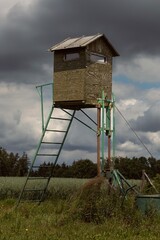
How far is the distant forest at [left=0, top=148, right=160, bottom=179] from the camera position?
28216 millimetres

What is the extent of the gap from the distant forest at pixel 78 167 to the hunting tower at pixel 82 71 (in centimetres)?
312

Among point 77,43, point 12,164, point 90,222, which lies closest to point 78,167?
point 12,164

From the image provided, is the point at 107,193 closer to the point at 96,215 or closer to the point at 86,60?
the point at 96,215

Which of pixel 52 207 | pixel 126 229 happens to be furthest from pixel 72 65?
pixel 126 229

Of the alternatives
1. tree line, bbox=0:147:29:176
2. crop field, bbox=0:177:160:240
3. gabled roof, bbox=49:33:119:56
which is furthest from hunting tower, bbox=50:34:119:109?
tree line, bbox=0:147:29:176

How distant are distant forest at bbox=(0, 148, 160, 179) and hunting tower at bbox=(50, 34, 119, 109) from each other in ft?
10.2

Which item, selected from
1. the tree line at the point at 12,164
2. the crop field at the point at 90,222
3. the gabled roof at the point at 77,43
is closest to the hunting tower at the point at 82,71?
the gabled roof at the point at 77,43

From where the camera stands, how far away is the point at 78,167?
45250 millimetres

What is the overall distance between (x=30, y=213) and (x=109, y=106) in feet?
15.2

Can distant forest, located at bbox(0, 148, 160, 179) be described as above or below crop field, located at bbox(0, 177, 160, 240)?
above

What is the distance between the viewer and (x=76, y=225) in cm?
1363

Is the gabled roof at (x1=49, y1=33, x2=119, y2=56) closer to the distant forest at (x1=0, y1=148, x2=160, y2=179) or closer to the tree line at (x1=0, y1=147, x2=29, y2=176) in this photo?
the distant forest at (x1=0, y1=148, x2=160, y2=179)

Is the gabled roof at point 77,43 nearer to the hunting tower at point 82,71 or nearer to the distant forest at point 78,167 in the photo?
the hunting tower at point 82,71

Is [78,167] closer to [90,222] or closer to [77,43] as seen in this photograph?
[77,43]
